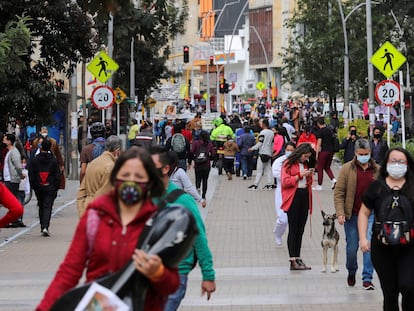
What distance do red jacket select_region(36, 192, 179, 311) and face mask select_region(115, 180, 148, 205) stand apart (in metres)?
0.08

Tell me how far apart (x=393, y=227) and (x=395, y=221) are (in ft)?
0.22

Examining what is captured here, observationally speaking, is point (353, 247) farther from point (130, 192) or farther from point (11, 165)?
point (11, 165)

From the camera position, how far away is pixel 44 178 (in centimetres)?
1875

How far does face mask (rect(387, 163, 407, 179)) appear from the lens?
8805 mm

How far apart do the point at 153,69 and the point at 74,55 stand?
28952 mm

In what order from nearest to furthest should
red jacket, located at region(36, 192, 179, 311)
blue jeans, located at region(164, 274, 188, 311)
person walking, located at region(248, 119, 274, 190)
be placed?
red jacket, located at region(36, 192, 179, 311) < blue jeans, located at region(164, 274, 188, 311) < person walking, located at region(248, 119, 274, 190)

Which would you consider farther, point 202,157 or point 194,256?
point 202,157

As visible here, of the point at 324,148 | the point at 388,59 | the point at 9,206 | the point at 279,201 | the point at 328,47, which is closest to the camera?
the point at 9,206

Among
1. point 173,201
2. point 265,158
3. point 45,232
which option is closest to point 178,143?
point 45,232

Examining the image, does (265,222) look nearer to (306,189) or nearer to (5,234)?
(5,234)

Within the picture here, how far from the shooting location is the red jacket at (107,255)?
543cm

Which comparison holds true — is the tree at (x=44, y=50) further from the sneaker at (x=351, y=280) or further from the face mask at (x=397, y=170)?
the face mask at (x=397, y=170)

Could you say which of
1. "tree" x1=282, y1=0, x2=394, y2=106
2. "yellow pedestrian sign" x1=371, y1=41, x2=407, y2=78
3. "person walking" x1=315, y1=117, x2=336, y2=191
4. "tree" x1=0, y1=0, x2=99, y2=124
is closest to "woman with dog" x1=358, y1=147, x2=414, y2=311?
"tree" x1=0, y1=0, x2=99, y2=124

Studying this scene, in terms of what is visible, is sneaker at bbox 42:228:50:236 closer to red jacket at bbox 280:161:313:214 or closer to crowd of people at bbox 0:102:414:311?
crowd of people at bbox 0:102:414:311
